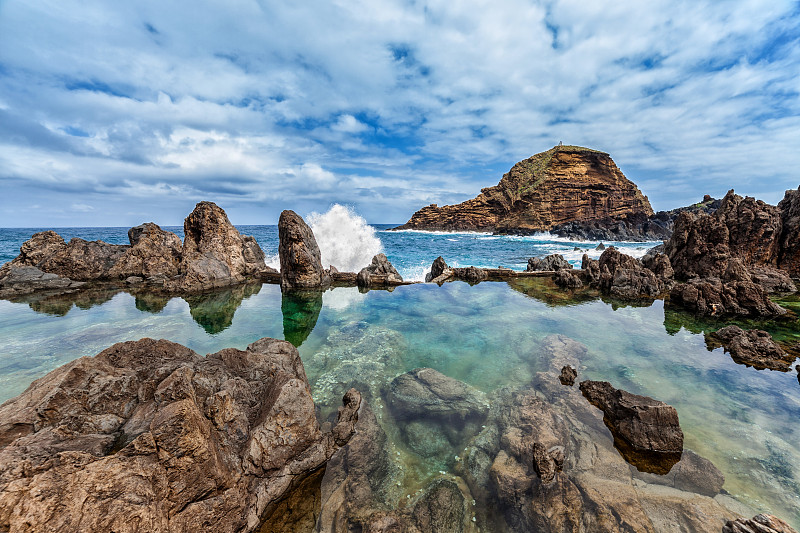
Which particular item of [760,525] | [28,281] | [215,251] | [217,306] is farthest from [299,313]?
[28,281]

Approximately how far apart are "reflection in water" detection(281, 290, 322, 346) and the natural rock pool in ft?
0.39

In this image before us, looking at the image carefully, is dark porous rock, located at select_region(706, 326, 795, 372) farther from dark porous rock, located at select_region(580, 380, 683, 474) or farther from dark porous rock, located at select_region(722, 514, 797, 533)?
dark porous rock, located at select_region(722, 514, 797, 533)

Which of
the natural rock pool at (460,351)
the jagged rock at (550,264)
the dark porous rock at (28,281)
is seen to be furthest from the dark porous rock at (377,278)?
the dark porous rock at (28,281)

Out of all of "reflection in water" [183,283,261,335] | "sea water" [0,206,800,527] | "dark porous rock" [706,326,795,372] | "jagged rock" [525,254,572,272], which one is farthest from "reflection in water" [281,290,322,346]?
"jagged rock" [525,254,572,272]

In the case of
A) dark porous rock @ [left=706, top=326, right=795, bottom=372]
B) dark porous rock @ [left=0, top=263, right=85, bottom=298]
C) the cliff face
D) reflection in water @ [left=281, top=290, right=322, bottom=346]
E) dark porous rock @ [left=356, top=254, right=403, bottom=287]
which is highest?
the cliff face

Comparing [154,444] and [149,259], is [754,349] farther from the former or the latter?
[149,259]

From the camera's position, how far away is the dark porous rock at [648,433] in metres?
6.23

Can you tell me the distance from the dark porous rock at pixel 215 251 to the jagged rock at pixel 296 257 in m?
4.35

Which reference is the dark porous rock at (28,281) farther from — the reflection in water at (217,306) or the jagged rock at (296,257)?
the jagged rock at (296,257)

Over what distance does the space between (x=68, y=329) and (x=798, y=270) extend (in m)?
49.1

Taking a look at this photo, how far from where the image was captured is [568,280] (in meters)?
23.2

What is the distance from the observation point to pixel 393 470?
19.6 feet

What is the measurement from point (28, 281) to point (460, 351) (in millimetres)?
27366

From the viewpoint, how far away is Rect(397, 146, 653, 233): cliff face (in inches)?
3841
